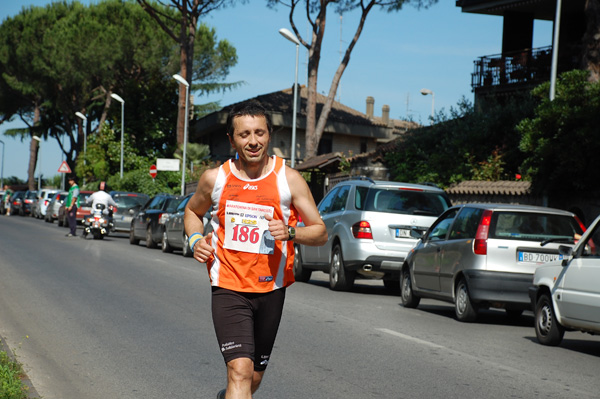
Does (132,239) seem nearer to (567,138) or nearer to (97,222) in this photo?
(97,222)

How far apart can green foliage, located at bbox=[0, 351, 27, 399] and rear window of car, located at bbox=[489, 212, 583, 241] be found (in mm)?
6615

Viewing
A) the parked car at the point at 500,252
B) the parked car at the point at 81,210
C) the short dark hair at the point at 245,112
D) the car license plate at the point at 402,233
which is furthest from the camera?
the parked car at the point at 81,210

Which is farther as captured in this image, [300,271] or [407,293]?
[300,271]

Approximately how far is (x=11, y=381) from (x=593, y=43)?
21.0 m

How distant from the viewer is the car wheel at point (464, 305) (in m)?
12.0

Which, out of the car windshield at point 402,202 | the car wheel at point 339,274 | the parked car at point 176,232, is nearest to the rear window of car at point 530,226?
the car windshield at point 402,202

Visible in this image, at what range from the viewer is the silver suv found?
1529 cm

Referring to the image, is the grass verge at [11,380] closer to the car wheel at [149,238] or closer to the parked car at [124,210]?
the car wheel at [149,238]

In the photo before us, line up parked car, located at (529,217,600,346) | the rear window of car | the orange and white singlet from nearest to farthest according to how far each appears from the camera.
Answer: the orange and white singlet → parked car, located at (529,217,600,346) → the rear window of car

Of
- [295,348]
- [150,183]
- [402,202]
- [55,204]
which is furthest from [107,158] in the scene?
[295,348]

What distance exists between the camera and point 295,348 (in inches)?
365

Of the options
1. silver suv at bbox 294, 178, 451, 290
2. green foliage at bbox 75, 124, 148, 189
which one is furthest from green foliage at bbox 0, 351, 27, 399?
green foliage at bbox 75, 124, 148, 189

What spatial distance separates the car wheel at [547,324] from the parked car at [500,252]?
3.24 feet

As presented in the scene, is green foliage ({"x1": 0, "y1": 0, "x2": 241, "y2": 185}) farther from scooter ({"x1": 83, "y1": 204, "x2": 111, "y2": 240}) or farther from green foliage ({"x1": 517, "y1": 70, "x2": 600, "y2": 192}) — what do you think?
green foliage ({"x1": 517, "y1": 70, "x2": 600, "y2": 192})
